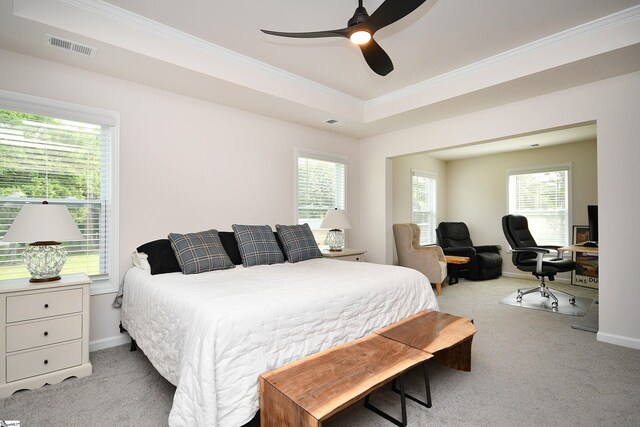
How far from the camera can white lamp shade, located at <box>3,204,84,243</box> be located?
218 centimetres

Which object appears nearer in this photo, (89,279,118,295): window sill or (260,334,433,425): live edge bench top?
(260,334,433,425): live edge bench top

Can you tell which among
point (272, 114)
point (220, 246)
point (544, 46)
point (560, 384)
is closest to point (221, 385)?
point (220, 246)

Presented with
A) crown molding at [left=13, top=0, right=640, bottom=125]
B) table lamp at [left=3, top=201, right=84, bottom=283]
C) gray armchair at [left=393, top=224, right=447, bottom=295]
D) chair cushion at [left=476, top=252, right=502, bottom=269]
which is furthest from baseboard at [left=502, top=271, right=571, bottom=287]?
table lamp at [left=3, top=201, right=84, bottom=283]

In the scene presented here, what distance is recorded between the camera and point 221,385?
4.98 ft

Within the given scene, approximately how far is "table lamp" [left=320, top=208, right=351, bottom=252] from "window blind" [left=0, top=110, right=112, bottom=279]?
242cm

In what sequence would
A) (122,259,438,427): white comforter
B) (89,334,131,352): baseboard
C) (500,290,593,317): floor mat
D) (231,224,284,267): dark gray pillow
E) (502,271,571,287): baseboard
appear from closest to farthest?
(122,259,438,427): white comforter, (89,334,131,352): baseboard, (231,224,284,267): dark gray pillow, (500,290,593,317): floor mat, (502,271,571,287): baseboard

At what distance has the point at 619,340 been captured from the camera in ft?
9.62

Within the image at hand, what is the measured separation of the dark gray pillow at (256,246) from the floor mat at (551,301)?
325 cm

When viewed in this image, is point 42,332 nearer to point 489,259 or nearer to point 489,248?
point 489,259

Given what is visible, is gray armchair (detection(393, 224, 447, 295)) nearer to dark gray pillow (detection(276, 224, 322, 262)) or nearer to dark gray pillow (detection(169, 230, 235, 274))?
dark gray pillow (detection(276, 224, 322, 262))

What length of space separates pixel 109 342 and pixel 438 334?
2.81m

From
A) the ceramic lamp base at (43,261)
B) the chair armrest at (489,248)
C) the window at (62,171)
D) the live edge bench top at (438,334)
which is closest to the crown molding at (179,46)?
the window at (62,171)

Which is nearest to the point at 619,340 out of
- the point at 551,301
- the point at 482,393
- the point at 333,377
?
the point at 551,301

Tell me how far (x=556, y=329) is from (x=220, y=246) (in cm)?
351
